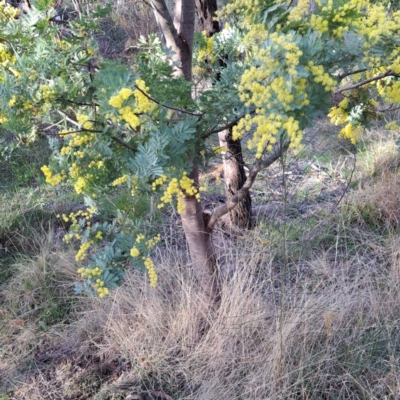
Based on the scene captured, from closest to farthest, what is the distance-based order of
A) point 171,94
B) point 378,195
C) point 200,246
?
1. point 171,94
2. point 200,246
3. point 378,195

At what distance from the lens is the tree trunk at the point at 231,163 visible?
8.71 feet

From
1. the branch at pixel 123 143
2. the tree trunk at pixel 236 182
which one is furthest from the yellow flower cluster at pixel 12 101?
the tree trunk at pixel 236 182

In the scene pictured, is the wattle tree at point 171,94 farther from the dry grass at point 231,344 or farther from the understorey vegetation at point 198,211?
the dry grass at point 231,344

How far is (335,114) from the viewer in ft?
5.52

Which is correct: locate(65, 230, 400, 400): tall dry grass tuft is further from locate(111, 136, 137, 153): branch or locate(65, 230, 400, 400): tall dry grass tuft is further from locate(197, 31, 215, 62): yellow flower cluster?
locate(197, 31, 215, 62): yellow flower cluster

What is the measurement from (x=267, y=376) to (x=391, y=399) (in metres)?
0.49

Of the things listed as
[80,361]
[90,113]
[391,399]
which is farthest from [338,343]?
[90,113]

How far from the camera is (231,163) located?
9.52ft

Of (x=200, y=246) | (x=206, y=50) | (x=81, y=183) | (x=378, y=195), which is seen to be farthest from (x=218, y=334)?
(x=378, y=195)

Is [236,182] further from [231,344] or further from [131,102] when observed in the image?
[131,102]

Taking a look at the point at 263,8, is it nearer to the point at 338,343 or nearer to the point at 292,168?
the point at 338,343

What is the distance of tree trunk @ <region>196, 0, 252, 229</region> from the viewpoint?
266cm

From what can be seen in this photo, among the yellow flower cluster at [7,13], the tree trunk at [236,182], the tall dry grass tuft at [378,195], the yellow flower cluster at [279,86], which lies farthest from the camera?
the tall dry grass tuft at [378,195]

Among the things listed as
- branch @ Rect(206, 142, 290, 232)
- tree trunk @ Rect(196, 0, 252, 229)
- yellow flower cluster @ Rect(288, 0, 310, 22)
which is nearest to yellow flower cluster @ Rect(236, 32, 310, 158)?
yellow flower cluster @ Rect(288, 0, 310, 22)
